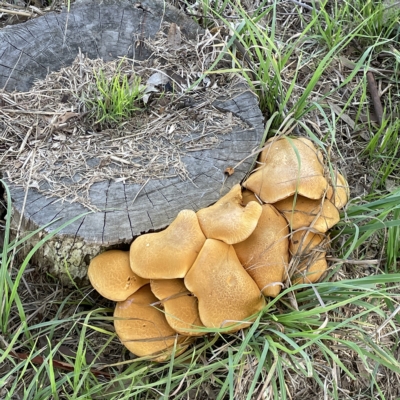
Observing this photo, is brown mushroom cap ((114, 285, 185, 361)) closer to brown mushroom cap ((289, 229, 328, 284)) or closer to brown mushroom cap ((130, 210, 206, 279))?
brown mushroom cap ((130, 210, 206, 279))

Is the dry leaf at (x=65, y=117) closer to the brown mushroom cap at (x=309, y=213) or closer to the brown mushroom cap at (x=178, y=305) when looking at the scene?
the brown mushroom cap at (x=178, y=305)

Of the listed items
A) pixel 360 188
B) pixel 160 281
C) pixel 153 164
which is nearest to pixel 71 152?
pixel 153 164

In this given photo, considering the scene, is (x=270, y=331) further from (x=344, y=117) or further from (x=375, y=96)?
(x=375, y=96)

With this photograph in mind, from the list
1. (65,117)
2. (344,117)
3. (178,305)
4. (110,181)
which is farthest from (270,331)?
(344,117)

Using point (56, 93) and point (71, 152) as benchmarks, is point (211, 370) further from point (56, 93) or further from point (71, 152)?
point (56, 93)

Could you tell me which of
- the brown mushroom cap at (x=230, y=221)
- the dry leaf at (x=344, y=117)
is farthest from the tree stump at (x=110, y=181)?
the dry leaf at (x=344, y=117)

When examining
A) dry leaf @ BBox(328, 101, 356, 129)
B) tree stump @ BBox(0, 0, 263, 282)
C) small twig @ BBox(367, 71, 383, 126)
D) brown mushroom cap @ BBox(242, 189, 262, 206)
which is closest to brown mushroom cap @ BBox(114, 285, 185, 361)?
tree stump @ BBox(0, 0, 263, 282)
